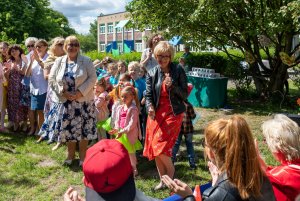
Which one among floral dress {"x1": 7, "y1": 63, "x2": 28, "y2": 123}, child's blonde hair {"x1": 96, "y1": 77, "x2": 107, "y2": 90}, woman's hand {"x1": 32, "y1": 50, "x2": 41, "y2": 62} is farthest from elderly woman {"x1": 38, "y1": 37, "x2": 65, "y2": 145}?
floral dress {"x1": 7, "y1": 63, "x2": 28, "y2": 123}

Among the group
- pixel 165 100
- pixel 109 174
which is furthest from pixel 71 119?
pixel 109 174

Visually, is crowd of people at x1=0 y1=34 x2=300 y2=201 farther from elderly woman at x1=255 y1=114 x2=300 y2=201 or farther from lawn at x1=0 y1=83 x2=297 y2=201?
lawn at x1=0 y1=83 x2=297 y2=201

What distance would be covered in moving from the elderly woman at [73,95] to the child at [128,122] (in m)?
0.51

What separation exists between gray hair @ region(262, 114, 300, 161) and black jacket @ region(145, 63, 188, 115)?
1.49 m

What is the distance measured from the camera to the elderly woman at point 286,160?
7.88ft

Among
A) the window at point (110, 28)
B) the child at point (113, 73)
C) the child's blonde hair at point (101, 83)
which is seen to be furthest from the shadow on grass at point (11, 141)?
the window at point (110, 28)

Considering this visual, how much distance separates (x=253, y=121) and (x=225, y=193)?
6.49 metres

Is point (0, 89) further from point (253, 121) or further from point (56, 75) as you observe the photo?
point (253, 121)

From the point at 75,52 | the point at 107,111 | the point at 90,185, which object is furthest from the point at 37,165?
the point at 90,185

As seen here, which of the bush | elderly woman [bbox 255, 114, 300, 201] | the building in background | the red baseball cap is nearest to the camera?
the red baseball cap

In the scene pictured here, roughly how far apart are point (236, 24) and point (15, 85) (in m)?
5.87

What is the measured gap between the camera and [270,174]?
8.07 feet

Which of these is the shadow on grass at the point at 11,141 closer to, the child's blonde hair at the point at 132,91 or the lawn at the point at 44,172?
the lawn at the point at 44,172

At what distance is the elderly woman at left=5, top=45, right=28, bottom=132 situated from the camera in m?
6.69
